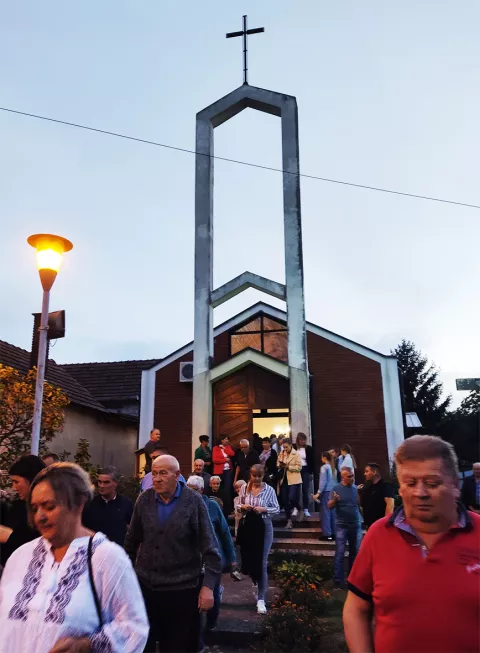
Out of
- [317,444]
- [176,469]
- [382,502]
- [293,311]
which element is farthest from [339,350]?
[176,469]

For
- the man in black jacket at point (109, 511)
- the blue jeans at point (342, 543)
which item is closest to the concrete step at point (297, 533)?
the blue jeans at point (342, 543)

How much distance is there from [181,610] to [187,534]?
535 mm

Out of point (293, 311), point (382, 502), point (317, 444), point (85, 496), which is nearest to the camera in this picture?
point (85, 496)

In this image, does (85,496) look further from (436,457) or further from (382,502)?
(382,502)

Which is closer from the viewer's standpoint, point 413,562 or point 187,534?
point 413,562

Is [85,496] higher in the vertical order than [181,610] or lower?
higher

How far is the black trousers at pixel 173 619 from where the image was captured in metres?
3.97

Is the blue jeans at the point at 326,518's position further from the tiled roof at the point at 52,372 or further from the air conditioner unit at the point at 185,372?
the tiled roof at the point at 52,372

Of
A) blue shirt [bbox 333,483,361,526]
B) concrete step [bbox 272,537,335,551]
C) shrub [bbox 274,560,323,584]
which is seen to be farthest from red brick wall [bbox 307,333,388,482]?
shrub [bbox 274,560,323,584]

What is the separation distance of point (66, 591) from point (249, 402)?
52.0 ft

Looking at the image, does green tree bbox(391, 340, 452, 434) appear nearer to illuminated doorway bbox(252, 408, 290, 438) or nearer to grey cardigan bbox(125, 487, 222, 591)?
illuminated doorway bbox(252, 408, 290, 438)

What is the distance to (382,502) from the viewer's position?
26.3 feet

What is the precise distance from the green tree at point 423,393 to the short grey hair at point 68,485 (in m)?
36.3

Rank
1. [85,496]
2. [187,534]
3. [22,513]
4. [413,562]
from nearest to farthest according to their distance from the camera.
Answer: [413,562], [85,496], [22,513], [187,534]
